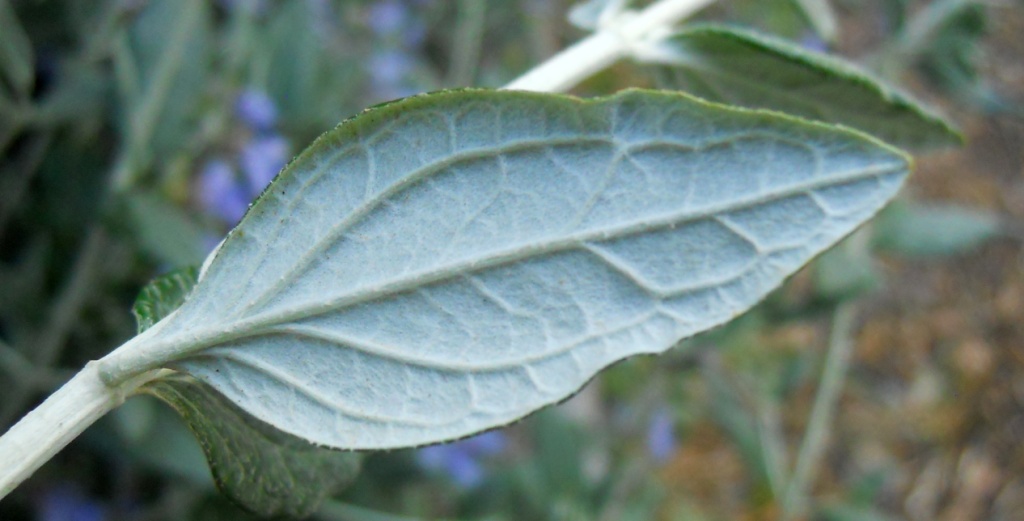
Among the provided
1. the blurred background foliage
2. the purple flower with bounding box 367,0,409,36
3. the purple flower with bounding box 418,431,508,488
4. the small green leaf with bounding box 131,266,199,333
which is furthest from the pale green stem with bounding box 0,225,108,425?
the purple flower with bounding box 367,0,409,36

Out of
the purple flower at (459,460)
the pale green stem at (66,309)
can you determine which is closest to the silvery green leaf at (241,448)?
the pale green stem at (66,309)

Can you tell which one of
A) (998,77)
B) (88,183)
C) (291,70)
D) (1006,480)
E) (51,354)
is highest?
(998,77)

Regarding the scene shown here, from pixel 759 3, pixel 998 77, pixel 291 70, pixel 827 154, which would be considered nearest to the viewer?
pixel 827 154

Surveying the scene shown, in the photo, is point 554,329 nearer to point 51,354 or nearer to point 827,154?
point 827,154

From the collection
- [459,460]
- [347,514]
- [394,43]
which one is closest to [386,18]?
[394,43]

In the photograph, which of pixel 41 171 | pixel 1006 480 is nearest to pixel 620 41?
pixel 41 171

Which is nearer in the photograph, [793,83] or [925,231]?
[793,83]

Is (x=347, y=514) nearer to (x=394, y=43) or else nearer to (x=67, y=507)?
(x=67, y=507)
